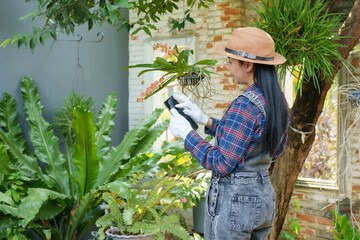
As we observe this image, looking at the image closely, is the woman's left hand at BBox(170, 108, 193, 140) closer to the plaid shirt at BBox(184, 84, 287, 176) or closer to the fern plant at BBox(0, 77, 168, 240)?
the plaid shirt at BBox(184, 84, 287, 176)

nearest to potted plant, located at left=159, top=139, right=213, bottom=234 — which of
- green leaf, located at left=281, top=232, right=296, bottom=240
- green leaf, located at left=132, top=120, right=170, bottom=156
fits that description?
green leaf, located at left=132, top=120, right=170, bottom=156

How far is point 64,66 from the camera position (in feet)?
13.0

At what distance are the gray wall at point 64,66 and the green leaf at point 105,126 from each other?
0.38 metres

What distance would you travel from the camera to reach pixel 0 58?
3.43 m

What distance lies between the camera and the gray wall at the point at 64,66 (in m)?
3.51

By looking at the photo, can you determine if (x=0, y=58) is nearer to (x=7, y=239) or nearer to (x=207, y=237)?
(x=7, y=239)

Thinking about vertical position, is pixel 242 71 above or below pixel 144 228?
above

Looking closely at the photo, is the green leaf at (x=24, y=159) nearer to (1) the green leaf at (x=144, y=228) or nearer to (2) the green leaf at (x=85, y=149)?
(2) the green leaf at (x=85, y=149)

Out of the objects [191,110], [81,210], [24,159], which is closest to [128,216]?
[81,210]

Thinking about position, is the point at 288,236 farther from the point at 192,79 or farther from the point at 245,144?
the point at 245,144

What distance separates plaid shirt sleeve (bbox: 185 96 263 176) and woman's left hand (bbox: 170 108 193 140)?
11cm

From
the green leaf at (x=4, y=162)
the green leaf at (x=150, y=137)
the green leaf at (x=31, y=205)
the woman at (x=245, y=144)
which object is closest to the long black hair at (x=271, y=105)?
the woman at (x=245, y=144)

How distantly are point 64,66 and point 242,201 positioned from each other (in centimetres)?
282

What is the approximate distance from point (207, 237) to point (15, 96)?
2488mm
